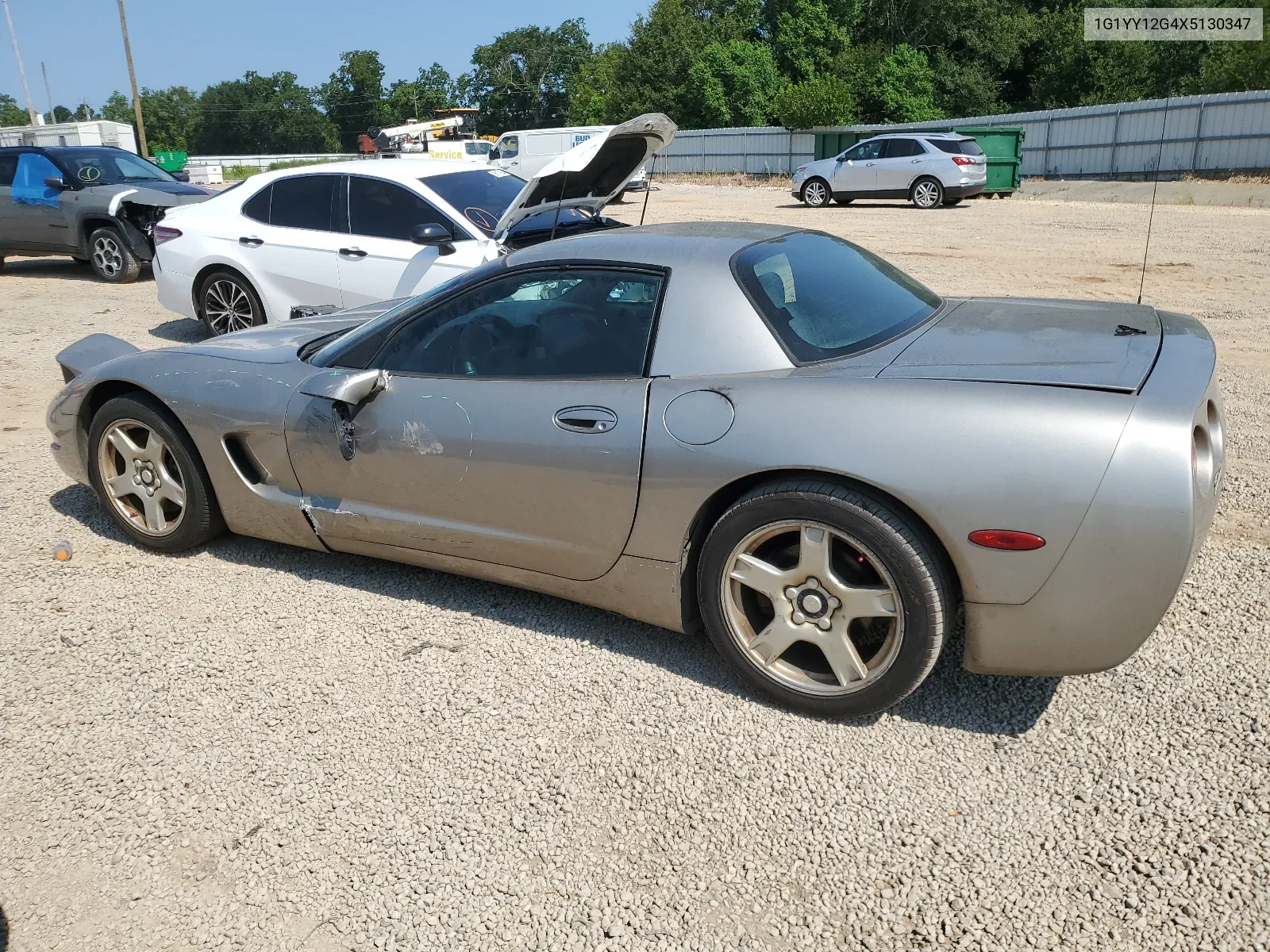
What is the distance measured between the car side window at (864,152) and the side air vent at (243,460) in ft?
65.8

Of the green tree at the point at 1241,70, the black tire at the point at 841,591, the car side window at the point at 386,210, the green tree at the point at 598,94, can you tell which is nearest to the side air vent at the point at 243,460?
the black tire at the point at 841,591

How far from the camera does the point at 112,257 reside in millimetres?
12352

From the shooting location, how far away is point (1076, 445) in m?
2.51

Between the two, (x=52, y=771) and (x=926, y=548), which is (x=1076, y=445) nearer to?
(x=926, y=548)

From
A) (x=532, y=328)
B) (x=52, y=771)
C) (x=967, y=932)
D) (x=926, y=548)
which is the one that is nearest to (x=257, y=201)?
(x=532, y=328)

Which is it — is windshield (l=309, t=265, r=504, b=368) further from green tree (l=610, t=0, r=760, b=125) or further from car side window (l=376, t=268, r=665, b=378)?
green tree (l=610, t=0, r=760, b=125)

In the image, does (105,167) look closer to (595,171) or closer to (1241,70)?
(595,171)

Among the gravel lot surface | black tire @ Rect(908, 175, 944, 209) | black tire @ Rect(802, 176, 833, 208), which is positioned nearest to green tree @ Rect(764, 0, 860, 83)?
black tire @ Rect(802, 176, 833, 208)

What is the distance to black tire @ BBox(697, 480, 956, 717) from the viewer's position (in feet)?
8.92

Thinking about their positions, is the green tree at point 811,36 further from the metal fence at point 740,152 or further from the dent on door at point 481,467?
the dent on door at point 481,467

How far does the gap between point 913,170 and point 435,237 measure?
16329 mm

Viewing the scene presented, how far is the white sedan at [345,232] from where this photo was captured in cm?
719

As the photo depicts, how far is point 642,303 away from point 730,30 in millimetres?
58547

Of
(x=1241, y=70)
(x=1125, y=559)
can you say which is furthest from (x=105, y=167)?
(x=1241, y=70)
